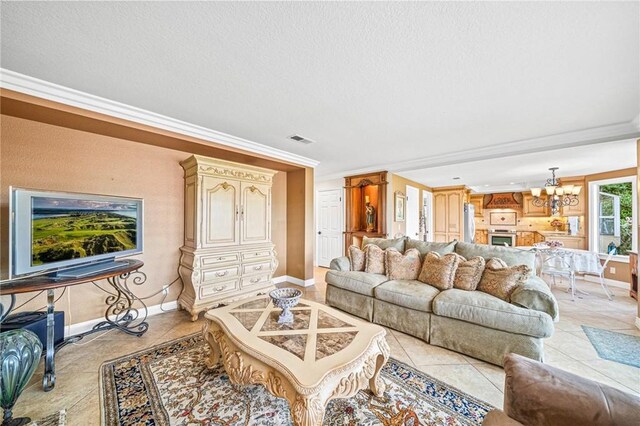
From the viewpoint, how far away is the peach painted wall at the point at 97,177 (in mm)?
2223

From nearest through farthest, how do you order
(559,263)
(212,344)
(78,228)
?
(212,344) → (78,228) → (559,263)

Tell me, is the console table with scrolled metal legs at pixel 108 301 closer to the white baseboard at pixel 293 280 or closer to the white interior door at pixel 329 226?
the white baseboard at pixel 293 280

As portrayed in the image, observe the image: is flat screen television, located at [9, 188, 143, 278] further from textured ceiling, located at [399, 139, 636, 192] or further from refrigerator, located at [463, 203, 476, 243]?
refrigerator, located at [463, 203, 476, 243]

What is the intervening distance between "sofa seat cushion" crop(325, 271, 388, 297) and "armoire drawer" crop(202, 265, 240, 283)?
4.22 feet

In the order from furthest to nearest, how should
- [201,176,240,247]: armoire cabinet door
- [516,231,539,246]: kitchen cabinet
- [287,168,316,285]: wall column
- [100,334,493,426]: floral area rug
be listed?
[516,231,539,246]: kitchen cabinet
[287,168,316,285]: wall column
[201,176,240,247]: armoire cabinet door
[100,334,493,426]: floral area rug

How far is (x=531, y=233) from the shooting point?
728cm

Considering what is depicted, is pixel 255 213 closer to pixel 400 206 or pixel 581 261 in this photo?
pixel 400 206

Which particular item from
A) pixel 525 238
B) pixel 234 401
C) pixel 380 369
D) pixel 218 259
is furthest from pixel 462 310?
pixel 525 238

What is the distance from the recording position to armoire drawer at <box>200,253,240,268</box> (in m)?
2.98

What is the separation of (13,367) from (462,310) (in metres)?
3.21

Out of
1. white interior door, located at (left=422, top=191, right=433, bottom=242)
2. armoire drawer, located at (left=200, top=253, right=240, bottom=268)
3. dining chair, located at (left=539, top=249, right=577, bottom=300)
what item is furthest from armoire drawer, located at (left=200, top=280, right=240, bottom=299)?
white interior door, located at (left=422, top=191, right=433, bottom=242)

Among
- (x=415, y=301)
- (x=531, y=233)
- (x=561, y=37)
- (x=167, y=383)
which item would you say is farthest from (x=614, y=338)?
(x=531, y=233)

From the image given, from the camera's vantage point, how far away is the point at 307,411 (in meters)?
1.12

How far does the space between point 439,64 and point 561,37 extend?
0.66 meters
